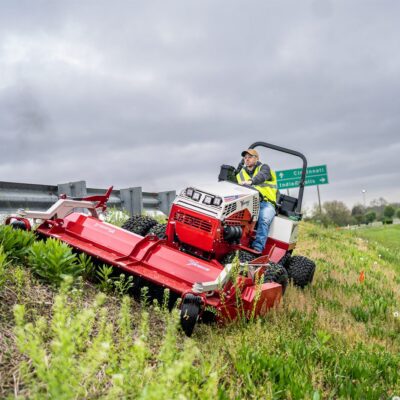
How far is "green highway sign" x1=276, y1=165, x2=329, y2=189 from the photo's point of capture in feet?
84.1

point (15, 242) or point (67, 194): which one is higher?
point (67, 194)

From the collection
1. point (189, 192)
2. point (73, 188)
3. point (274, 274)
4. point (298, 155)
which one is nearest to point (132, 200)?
point (73, 188)

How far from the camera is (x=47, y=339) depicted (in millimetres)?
3967

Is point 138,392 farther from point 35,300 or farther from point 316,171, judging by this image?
point 316,171

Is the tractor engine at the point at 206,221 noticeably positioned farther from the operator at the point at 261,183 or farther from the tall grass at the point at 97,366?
the tall grass at the point at 97,366

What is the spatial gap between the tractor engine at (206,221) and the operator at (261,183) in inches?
25.4

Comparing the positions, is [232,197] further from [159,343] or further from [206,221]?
[159,343]

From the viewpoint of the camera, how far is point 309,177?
26578 millimetres

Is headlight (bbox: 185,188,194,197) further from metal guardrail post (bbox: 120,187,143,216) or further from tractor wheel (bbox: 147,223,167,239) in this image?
metal guardrail post (bbox: 120,187,143,216)

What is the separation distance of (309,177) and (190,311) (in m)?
22.8

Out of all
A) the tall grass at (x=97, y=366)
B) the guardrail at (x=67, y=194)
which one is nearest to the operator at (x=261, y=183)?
the tall grass at (x=97, y=366)

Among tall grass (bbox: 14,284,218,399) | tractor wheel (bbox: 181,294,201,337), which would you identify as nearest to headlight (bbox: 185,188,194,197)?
tractor wheel (bbox: 181,294,201,337)

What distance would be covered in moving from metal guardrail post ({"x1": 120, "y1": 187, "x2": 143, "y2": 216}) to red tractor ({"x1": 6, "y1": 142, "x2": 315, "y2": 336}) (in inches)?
169

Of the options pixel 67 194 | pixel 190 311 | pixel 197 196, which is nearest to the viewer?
pixel 190 311
